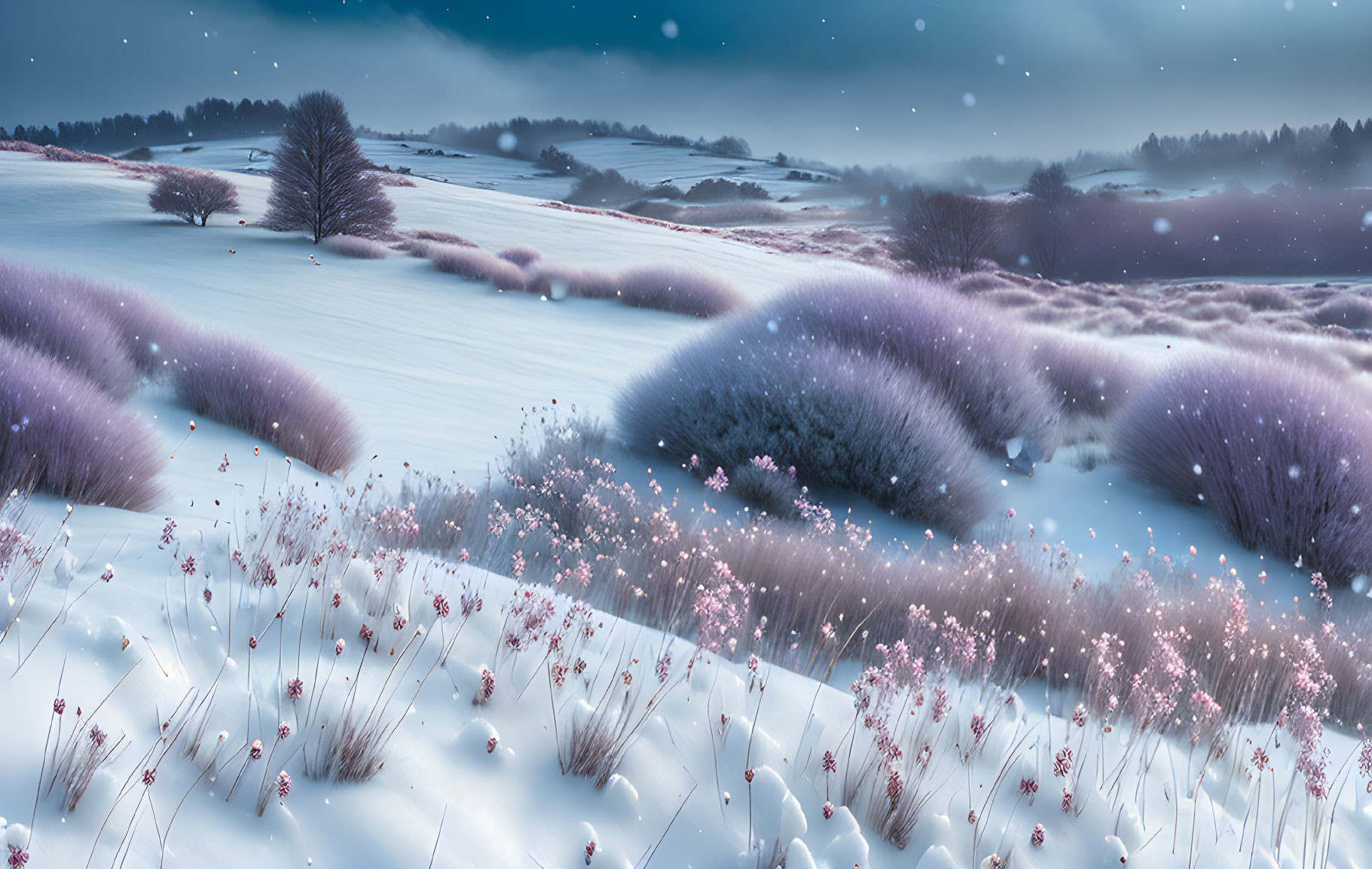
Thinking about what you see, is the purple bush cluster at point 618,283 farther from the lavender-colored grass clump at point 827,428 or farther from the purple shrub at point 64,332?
the purple shrub at point 64,332

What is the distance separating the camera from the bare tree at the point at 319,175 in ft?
44.2

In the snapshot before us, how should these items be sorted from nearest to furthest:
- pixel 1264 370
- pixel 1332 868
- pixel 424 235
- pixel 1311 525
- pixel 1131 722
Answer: pixel 1332 868, pixel 1131 722, pixel 1311 525, pixel 1264 370, pixel 424 235

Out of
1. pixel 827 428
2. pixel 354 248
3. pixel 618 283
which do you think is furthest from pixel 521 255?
pixel 827 428

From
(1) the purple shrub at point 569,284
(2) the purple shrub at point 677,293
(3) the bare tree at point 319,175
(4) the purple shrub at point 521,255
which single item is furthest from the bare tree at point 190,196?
(2) the purple shrub at point 677,293

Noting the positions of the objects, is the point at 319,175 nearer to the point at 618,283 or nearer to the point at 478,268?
the point at 478,268

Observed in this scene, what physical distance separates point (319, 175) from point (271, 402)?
1142 cm

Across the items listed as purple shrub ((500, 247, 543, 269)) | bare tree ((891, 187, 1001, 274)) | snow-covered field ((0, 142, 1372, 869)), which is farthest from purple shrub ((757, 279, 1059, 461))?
bare tree ((891, 187, 1001, 274))

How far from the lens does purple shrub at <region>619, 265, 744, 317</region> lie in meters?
11.2

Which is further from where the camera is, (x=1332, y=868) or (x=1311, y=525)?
(x=1311, y=525)

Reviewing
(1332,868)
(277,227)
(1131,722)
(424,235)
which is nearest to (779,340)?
(1131,722)

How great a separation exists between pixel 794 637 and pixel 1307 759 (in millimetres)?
1412

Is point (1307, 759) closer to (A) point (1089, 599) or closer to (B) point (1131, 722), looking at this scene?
(B) point (1131, 722)

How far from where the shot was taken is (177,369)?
14.7 feet

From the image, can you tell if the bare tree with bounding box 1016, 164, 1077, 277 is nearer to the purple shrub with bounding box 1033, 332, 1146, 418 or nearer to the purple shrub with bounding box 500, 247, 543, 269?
the purple shrub with bounding box 500, 247, 543, 269
